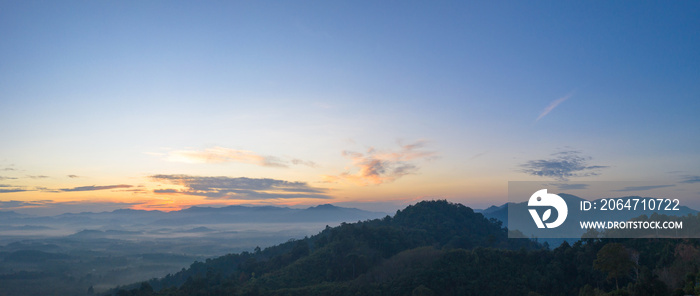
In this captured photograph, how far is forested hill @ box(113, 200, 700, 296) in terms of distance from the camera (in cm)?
3994

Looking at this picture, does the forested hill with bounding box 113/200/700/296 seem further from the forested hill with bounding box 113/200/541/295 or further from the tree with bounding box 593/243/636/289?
the forested hill with bounding box 113/200/541/295

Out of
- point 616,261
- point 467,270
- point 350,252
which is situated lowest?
point 350,252

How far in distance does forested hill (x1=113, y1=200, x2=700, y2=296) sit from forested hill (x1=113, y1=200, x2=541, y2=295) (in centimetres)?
20

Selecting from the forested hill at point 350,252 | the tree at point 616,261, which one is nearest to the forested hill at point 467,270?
the tree at point 616,261

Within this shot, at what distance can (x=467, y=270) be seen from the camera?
49531 millimetres

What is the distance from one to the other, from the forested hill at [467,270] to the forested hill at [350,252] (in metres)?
0.20

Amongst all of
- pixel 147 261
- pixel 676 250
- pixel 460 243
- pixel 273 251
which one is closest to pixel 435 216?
pixel 460 243

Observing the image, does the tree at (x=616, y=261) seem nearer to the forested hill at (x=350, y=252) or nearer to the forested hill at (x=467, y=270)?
the forested hill at (x=467, y=270)

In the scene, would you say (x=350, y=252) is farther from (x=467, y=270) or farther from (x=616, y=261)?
(x=616, y=261)

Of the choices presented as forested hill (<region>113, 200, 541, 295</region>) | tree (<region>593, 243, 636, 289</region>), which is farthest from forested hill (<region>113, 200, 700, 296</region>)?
forested hill (<region>113, 200, 541, 295</region>)

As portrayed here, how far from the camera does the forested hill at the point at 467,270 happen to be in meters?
39.9

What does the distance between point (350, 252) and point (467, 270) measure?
2118 centimetres

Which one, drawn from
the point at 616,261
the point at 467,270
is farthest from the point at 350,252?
the point at 616,261

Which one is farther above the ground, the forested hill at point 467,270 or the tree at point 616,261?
the tree at point 616,261
